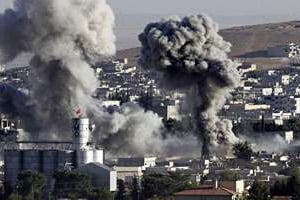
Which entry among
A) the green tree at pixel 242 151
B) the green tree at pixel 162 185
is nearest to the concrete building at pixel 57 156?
the green tree at pixel 162 185

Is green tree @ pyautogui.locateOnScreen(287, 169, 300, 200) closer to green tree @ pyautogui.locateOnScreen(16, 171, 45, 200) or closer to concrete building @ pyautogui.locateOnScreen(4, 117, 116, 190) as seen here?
green tree @ pyautogui.locateOnScreen(16, 171, 45, 200)

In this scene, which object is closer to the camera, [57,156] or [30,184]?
[30,184]

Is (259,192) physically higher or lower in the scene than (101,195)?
lower

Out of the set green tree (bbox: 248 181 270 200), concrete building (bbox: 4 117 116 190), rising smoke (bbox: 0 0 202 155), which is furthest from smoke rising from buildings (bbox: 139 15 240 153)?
green tree (bbox: 248 181 270 200)

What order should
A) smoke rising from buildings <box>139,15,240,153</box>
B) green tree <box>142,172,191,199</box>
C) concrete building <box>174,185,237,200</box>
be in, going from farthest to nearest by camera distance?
smoke rising from buildings <box>139,15,240,153</box>
green tree <box>142,172,191,199</box>
concrete building <box>174,185,237,200</box>

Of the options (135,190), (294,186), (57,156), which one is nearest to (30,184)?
(135,190)

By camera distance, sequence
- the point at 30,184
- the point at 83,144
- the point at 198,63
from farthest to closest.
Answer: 1. the point at 198,63
2. the point at 83,144
3. the point at 30,184

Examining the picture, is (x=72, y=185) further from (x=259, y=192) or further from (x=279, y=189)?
(x=259, y=192)

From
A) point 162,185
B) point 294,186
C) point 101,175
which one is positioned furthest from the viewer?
point 101,175
